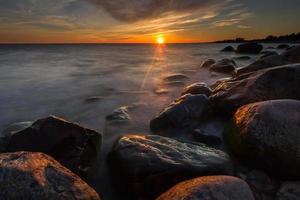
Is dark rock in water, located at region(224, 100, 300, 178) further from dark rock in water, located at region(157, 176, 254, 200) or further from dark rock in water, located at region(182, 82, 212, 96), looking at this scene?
dark rock in water, located at region(182, 82, 212, 96)

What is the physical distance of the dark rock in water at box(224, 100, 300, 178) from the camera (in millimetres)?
2602

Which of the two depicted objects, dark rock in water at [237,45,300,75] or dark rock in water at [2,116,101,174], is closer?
dark rock in water at [2,116,101,174]

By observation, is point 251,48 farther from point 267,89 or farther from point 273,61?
point 267,89

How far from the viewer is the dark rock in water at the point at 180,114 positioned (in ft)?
13.6

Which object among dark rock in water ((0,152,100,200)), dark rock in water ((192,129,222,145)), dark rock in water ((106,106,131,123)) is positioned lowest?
dark rock in water ((106,106,131,123))

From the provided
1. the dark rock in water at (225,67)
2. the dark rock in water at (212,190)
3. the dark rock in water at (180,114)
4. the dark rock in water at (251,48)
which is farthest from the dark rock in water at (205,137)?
the dark rock in water at (251,48)

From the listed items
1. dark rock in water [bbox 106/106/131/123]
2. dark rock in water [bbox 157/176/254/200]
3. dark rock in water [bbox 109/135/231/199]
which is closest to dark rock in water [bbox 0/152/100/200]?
dark rock in water [bbox 109/135/231/199]

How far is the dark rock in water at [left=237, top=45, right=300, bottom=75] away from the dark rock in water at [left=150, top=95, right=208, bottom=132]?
3.30 meters

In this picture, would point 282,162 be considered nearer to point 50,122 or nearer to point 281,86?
point 281,86

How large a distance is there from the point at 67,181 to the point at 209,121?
2825 mm

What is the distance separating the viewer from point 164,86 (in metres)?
8.46

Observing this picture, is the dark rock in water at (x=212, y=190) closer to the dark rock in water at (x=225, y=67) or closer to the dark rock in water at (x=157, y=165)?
the dark rock in water at (x=157, y=165)

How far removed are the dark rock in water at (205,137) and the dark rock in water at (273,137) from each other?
526 millimetres

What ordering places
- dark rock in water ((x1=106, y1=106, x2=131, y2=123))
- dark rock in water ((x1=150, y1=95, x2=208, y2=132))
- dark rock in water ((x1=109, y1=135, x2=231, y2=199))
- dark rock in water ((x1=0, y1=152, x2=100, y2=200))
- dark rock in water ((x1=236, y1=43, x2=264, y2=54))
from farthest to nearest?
1. dark rock in water ((x1=236, y1=43, x2=264, y2=54))
2. dark rock in water ((x1=106, y1=106, x2=131, y2=123))
3. dark rock in water ((x1=150, y1=95, x2=208, y2=132))
4. dark rock in water ((x1=109, y1=135, x2=231, y2=199))
5. dark rock in water ((x1=0, y1=152, x2=100, y2=200))
